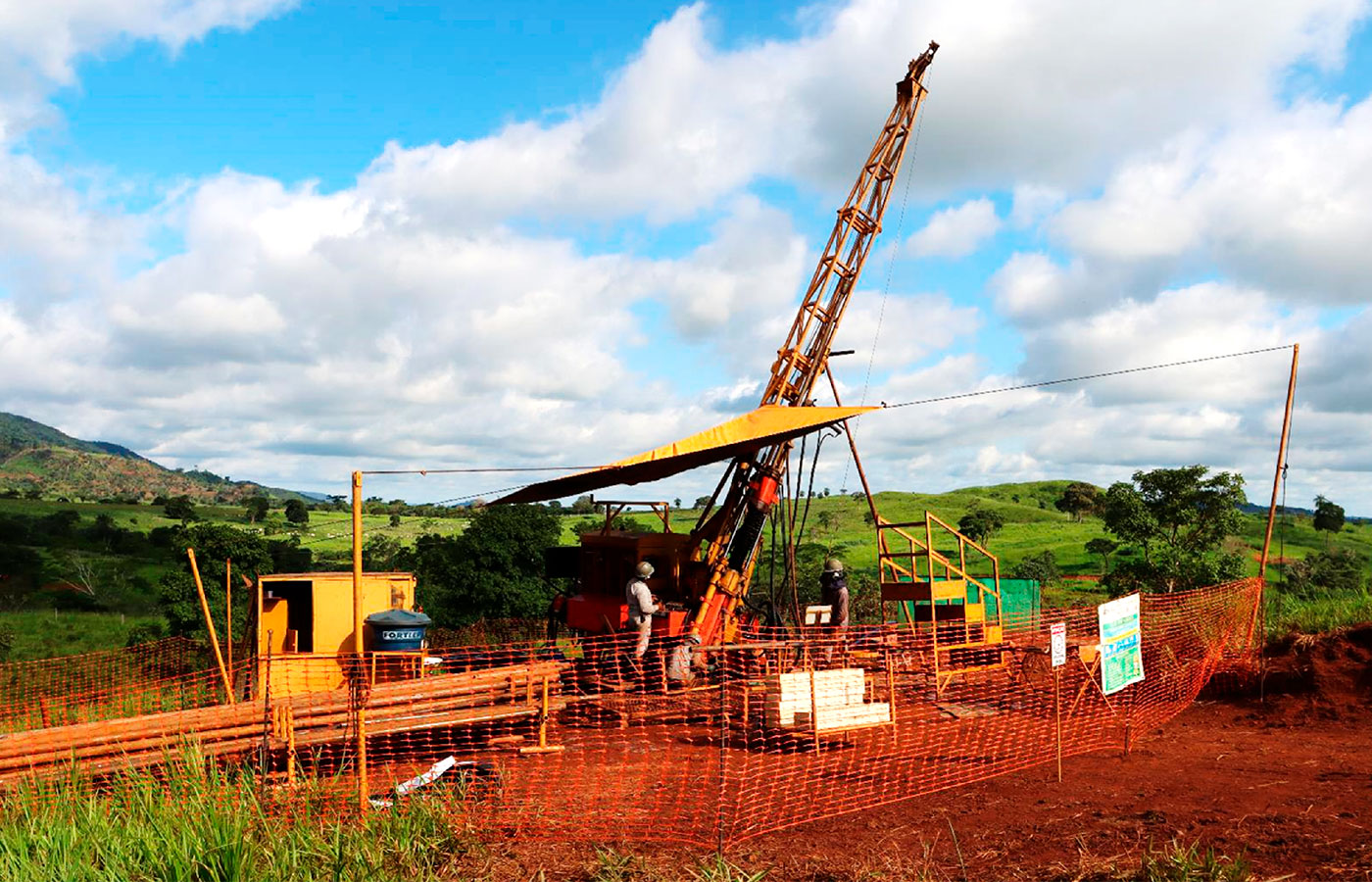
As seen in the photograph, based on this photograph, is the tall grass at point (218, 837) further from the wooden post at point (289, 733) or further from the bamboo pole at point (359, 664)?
the wooden post at point (289, 733)

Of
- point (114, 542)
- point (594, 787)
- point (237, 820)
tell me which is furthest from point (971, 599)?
point (114, 542)

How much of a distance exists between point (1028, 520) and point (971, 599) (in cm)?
7088

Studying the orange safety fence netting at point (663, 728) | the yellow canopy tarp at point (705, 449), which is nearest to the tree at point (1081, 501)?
the orange safety fence netting at point (663, 728)

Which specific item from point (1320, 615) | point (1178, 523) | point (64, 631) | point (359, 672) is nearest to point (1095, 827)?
point (359, 672)

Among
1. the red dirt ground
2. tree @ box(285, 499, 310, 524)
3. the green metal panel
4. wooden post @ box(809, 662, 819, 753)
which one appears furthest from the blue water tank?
tree @ box(285, 499, 310, 524)

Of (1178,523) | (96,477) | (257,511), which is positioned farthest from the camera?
(96,477)

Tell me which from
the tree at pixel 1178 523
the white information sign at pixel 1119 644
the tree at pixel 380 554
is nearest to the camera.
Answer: the white information sign at pixel 1119 644

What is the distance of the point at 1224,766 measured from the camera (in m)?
10.2

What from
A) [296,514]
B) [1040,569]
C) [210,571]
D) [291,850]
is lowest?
[291,850]

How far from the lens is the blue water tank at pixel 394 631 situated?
12.9 m

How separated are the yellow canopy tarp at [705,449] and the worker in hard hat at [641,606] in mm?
1233

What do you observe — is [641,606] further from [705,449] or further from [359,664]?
[359,664]

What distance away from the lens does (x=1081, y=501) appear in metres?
81.8

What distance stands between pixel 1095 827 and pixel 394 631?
8.51 meters
